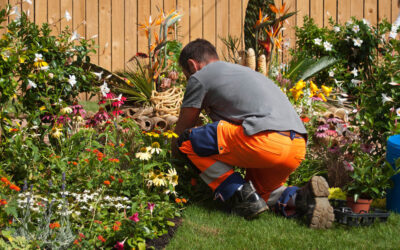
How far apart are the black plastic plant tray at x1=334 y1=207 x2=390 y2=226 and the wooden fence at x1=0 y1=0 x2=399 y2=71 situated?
433cm

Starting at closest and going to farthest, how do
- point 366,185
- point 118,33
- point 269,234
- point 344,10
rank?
point 269,234 < point 366,185 < point 118,33 < point 344,10

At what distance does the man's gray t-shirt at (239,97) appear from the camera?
317 centimetres

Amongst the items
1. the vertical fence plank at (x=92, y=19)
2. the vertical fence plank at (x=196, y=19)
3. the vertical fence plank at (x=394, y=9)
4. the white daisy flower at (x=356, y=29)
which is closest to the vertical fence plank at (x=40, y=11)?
the vertical fence plank at (x=92, y=19)

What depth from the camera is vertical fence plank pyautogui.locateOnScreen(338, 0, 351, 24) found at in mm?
8180

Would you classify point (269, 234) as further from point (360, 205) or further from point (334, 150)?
point (334, 150)

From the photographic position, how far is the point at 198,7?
756cm

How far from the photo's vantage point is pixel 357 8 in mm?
8273

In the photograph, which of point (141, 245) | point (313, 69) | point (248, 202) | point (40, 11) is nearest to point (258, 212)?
point (248, 202)

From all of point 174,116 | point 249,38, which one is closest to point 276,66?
point 249,38

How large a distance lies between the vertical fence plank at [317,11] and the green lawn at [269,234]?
536 centimetres

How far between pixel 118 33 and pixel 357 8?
13.1ft

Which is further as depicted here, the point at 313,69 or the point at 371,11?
the point at 371,11

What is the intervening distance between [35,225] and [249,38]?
3586 mm

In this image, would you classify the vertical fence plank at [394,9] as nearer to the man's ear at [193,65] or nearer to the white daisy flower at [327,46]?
the white daisy flower at [327,46]
